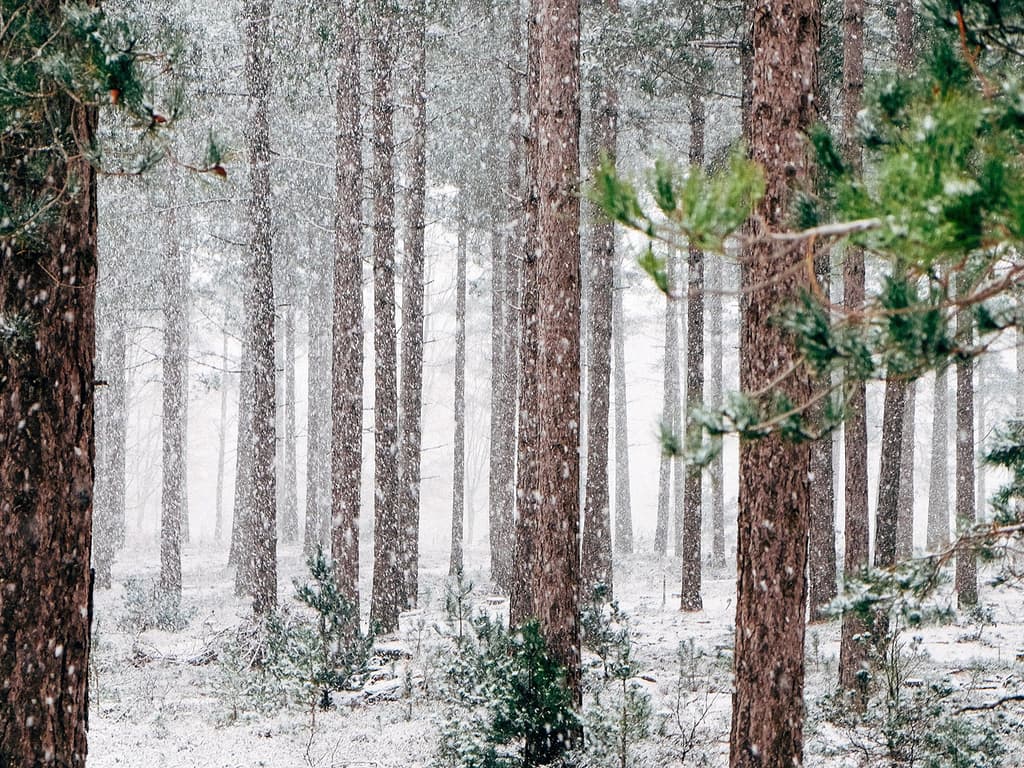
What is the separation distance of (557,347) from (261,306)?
6.21m

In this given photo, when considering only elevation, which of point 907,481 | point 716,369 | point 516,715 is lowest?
point 516,715

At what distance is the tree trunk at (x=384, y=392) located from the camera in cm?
1255

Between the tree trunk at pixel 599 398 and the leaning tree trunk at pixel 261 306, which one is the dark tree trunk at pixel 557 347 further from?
the leaning tree trunk at pixel 261 306

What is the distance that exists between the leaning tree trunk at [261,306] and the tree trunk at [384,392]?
1.48 m

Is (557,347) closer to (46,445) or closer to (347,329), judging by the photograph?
(46,445)

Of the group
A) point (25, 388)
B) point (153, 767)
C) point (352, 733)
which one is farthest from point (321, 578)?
point (25, 388)

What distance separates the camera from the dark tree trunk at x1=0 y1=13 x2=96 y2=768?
4.39 m

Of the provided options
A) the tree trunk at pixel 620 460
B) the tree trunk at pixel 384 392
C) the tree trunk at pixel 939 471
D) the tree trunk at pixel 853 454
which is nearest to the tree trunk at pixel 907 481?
the tree trunk at pixel 939 471

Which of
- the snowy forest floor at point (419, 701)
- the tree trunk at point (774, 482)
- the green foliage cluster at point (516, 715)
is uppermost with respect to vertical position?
the tree trunk at point (774, 482)

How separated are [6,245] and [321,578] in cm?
594

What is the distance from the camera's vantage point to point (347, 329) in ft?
39.6

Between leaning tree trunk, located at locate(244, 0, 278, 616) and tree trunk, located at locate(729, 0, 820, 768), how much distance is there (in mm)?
8375

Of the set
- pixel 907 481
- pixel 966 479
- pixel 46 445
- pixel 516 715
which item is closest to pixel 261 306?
pixel 516 715

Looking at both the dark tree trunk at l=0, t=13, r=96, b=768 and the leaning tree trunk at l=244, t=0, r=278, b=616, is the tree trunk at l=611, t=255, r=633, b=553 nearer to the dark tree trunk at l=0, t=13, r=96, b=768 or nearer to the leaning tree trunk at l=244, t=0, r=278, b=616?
the leaning tree trunk at l=244, t=0, r=278, b=616
